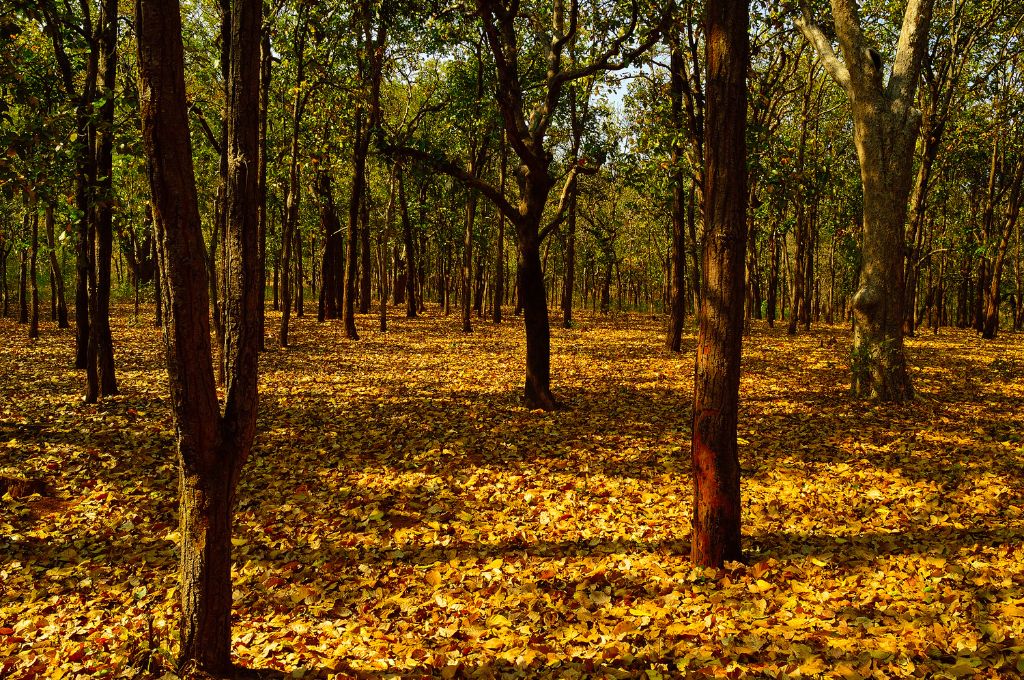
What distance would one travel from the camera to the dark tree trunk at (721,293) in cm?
479

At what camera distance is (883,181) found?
1086 centimetres

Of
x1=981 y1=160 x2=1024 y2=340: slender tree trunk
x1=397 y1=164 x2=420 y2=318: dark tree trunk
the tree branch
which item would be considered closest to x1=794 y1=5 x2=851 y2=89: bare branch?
the tree branch

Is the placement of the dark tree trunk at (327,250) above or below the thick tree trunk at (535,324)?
above

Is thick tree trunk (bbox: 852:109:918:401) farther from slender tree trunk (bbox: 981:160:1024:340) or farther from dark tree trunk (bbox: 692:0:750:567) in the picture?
slender tree trunk (bbox: 981:160:1024:340)

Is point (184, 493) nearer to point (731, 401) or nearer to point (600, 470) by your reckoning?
point (731, 401)

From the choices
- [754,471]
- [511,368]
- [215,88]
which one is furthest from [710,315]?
[215,88]

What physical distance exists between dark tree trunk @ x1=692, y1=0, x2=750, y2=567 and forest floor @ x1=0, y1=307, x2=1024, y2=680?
0.62 meters

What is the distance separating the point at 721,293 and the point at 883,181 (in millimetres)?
8347

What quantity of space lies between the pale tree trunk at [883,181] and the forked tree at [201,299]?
36.2 ft

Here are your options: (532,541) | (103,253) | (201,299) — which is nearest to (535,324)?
(532,541)

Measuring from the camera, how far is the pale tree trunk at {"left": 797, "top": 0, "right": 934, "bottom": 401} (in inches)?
420

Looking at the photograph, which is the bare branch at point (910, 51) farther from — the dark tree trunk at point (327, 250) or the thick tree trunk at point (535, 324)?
the dark tree trunk at point (327, 250)

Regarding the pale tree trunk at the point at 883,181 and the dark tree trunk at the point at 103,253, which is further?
the pale tree trunk at the point at 883,181

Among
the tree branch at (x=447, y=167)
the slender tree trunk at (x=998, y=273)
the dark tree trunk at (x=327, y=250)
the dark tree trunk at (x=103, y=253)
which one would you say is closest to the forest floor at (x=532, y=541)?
the dark tree trunk at (x=103, y=253)
